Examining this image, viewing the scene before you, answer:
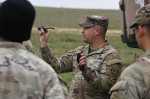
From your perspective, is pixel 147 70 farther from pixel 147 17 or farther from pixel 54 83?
pixel 54 83

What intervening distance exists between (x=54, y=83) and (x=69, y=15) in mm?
64187

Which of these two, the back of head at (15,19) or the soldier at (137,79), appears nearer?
the back of head at (15,19)

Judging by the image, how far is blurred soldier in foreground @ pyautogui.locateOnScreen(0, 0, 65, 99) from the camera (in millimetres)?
3232

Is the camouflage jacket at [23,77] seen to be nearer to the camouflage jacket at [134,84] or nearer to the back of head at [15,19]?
the back of head at [15,19]

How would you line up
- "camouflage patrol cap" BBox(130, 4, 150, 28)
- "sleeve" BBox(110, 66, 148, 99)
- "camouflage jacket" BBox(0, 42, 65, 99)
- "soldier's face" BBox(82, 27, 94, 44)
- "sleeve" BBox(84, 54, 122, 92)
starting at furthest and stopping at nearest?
"soldier's face" BBox(82, 27, 94, 44) → "sleeve" BBox(84, 54, 122, 92) → "camouflage patrol cap" BBox(130, 4, 150, 28) → "sleeve" BBox(110, 66, 148, 99) → "camouflage jacket" BBox(0, 42, 65, 99)

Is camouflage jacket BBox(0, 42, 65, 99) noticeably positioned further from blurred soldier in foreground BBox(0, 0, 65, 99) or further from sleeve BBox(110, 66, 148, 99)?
sleeve BBox(110, 66, 148, 99)

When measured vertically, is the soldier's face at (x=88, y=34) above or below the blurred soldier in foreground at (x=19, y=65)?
below

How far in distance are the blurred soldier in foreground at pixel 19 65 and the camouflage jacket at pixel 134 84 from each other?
453 millimetres

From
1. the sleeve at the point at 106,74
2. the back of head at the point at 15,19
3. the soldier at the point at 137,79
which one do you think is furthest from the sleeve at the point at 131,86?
the sleeve at the point at 106,74

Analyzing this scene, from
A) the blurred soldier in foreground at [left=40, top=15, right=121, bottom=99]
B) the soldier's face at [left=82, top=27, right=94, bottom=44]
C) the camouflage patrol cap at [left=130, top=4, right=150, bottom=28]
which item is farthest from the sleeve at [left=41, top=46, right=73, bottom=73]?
the camouflage patrol cap at [left=130, top=4, right=150, bottom=28]

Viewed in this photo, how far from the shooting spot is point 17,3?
3.29 metres

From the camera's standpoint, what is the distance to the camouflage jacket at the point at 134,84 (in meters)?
3.53

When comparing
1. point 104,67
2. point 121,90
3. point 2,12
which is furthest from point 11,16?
point 104,67

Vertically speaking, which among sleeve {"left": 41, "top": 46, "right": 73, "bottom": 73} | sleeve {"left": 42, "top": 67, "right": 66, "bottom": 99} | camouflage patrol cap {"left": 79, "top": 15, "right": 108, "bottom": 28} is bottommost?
sleeve {"left": 41, "top": 46, "right": 73, "bottom": 73}
